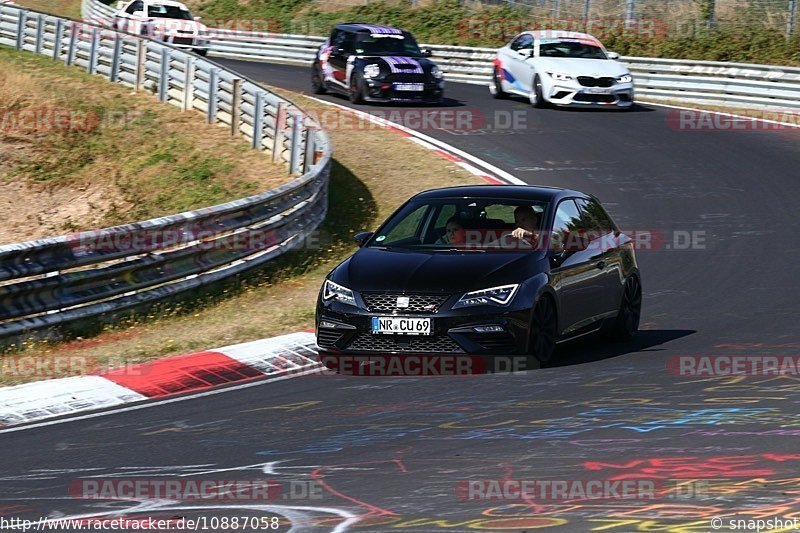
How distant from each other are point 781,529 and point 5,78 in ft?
93.6

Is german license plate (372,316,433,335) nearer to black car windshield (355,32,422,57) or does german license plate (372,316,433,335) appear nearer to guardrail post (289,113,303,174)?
guardrail post (289,113,303,174)

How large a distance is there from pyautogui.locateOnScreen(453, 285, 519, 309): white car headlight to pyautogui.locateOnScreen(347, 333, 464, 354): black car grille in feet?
0.93

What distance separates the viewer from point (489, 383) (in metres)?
10.0

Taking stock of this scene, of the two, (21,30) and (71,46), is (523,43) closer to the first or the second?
(71,46)

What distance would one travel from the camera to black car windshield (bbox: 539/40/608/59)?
2853 cm

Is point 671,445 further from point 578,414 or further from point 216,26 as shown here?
point 216,26

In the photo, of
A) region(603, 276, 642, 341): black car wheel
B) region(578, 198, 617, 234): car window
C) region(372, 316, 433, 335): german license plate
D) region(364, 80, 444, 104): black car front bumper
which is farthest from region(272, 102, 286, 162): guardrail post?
region(372, 316, 433, 335): german license plate

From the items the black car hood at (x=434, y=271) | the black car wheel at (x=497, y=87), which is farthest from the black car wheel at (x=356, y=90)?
the black car hood at (x=434, y=271)

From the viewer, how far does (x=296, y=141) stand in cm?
2139

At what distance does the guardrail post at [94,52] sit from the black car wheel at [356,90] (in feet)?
21.3

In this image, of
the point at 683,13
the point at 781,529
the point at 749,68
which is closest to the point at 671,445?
the point at 781,529

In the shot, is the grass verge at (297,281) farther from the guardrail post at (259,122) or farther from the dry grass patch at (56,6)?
the dry grass patch at (56,6)

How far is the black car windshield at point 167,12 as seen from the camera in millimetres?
42469

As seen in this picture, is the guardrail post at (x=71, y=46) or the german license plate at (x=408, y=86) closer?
the german license plate at (x=408, y=86)
